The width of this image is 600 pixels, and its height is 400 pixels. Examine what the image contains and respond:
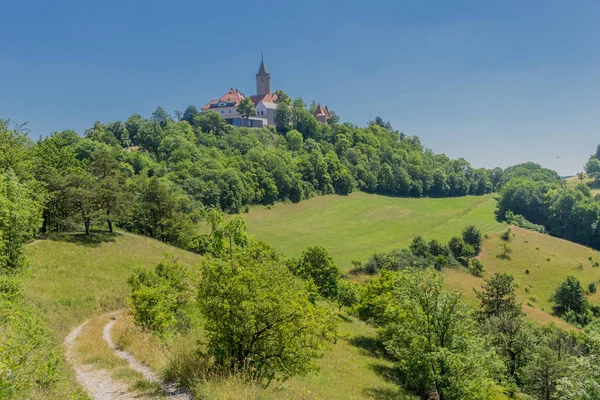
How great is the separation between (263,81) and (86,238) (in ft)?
470

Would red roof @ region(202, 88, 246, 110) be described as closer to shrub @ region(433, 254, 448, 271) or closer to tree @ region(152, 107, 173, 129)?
tree @ region(152, 107, 173, 129)

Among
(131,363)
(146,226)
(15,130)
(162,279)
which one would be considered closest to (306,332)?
(131,363)

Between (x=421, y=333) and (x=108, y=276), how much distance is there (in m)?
29.7

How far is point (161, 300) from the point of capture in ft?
61.6

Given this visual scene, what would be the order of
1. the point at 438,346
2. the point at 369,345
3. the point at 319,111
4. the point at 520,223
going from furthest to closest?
the point at 319,111 → the point at 520,223 → the point at 369,345 → the point at 438,346

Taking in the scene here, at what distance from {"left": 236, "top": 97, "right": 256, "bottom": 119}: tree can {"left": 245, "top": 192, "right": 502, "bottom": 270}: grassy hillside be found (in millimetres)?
55135

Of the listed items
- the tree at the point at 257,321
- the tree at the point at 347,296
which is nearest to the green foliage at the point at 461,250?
the tree at the point at 347,296

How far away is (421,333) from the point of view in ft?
63.9

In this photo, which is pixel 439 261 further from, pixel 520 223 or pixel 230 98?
pixel 230 98

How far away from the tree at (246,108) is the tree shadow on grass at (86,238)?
347 feet

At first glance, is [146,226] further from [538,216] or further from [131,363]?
[538,216]

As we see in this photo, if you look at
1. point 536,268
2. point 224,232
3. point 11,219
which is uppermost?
point 11,219

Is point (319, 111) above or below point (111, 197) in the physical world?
above

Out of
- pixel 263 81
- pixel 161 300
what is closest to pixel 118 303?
pixel 161 300
